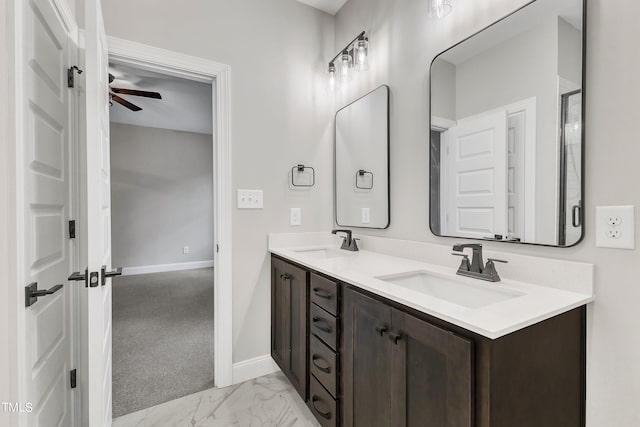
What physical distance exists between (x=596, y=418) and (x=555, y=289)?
16.6 inches

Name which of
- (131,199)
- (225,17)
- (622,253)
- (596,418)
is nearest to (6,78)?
(225,17)

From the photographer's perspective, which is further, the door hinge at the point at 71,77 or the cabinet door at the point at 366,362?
the door hinge at the point at 71,77

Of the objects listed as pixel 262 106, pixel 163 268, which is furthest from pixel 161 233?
pixel 262 106

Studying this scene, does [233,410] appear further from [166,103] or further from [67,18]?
[166,103]

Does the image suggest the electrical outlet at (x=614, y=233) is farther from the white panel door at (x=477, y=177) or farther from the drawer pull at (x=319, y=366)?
the drawer pull at (x=319, y=366)

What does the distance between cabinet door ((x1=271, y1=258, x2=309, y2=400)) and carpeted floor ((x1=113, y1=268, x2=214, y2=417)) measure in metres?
0.54

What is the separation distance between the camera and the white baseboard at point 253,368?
→ 1902mm

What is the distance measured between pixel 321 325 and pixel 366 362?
345mm

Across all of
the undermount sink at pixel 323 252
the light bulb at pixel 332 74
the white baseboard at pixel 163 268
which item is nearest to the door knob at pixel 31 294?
the undermount sink at pixel 323 252

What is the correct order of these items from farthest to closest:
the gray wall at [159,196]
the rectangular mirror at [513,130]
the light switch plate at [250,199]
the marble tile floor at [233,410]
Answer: the gray wall at [159,196] < the light switch plate at [250,199] < the marble tile floor at [233,410] < the rectangular mirror at [513,130]

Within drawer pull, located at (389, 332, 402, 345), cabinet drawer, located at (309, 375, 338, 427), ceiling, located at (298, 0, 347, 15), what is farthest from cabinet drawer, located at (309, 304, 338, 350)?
ceiling, located at (298, 0, 347, 15)

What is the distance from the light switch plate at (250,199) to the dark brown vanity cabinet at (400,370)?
39.6 inches

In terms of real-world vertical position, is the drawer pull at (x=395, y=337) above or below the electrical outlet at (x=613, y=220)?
below

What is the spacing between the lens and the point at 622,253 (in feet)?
2.92
